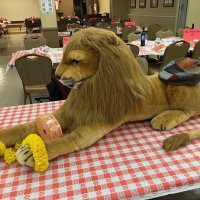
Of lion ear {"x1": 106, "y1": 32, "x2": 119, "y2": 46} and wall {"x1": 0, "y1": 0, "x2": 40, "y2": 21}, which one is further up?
wall {"x1": 0, "y1": 0, "x2": 40, "y2": 21}

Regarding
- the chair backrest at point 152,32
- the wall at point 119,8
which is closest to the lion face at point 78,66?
the chair backrest at point 152,32

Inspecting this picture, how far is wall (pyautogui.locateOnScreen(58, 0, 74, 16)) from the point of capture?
12.7 metres

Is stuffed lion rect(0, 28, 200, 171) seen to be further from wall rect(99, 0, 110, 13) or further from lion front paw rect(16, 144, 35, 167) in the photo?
wall rect(99, 0, 110, 13)

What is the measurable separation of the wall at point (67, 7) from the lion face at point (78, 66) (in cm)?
1310

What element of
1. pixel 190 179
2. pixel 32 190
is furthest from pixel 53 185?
pixel 190 179

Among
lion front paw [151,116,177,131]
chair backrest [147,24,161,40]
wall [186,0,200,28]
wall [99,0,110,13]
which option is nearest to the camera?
lion front paw [151,116,177,131]

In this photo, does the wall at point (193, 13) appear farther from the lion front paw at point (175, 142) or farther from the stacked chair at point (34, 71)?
the lion front paw at point (175, 142)

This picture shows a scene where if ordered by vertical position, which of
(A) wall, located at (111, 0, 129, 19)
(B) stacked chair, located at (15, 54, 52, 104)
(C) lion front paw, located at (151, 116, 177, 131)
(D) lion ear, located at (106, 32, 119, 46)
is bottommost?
(B) stacked chair, located at (15, 54, 52, 104)

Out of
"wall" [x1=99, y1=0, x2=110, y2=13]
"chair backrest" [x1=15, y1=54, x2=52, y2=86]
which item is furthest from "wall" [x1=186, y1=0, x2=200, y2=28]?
"wall" [x1=99, y1=0, x2=110, y2=13]

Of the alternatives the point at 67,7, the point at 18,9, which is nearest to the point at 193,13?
the point at 67,7

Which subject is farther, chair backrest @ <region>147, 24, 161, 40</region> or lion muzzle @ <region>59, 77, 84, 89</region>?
chair backrest @ <region>147, 24, 161, 40</region>

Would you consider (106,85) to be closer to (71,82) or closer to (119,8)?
(71,82)

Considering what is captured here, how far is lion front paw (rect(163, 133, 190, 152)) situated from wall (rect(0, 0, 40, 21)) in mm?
13283

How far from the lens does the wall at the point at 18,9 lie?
12281 millimetres
